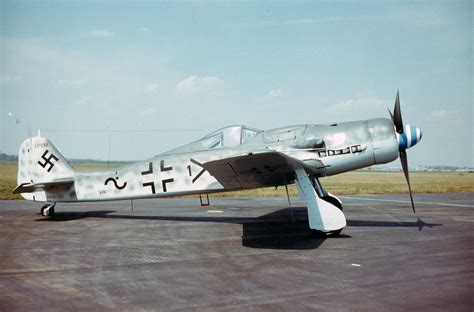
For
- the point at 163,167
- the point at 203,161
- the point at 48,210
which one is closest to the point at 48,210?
the point at 48,210

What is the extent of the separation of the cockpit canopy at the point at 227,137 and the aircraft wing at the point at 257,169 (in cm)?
107

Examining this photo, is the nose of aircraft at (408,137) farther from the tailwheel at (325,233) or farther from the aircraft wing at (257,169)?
the tailwheel at (325,233)

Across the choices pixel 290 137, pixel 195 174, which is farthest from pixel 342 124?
pixel 195 174

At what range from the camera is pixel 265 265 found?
20.8ft

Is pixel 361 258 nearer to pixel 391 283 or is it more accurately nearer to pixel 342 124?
pixel 391 283

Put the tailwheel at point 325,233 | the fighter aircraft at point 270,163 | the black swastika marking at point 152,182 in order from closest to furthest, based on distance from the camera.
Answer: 1. the fighter aircraft at point 270,163
2. the tailwheel at point 325,233
3. the black swastika marking at point 152,182

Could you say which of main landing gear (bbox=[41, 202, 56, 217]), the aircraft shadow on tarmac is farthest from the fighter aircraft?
main landing gear (bbox=[41, 202, 56, 217])

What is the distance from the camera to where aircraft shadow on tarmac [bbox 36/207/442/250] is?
27.3 feet

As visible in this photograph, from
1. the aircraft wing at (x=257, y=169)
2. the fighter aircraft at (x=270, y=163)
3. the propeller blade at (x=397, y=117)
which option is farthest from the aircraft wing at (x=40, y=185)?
the propeller blade at (x=397, y=117)

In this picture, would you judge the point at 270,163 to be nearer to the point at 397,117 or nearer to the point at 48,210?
the point at 397,117

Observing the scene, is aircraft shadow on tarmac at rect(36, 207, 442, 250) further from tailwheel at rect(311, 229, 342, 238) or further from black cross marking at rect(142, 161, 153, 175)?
black cross marking at rect(142, 161, 153, 175)

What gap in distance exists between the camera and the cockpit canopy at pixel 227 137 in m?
10.2

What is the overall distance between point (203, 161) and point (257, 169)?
2.16 m

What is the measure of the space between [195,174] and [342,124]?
403cm
